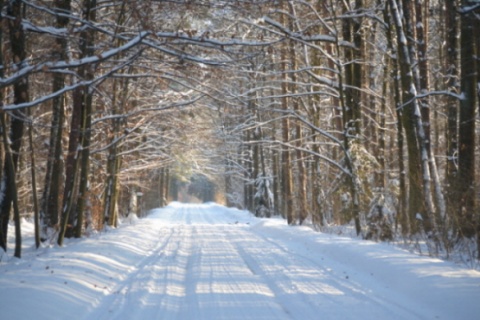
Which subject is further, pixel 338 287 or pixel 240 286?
pixel 240 286

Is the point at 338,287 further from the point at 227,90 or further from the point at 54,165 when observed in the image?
the point at 54,165

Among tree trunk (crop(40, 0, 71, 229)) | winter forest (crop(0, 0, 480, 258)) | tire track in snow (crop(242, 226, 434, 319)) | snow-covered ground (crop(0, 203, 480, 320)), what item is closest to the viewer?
snow-covered ground (crop(0, 203, 480, 320))

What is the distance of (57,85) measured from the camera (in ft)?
40.6

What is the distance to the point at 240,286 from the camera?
7.73 m

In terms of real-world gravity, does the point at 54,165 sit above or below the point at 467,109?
below

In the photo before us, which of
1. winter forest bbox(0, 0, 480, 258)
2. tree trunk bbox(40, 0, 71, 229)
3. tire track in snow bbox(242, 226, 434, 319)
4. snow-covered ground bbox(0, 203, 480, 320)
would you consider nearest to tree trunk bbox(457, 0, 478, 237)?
winter forest bbox(0, 0, 480, 258)

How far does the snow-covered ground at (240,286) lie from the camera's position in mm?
5996

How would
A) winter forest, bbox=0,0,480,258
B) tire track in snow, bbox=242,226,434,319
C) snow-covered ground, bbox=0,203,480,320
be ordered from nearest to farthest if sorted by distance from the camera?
snow-covered ground, bbox=0,203,480,320
tire track in snow, bbox=242,226,434,319
winter forest, bbox=0,0,480,258

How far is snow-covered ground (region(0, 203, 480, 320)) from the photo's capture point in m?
6.00

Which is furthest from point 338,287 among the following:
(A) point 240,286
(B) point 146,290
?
(B) point 146,290

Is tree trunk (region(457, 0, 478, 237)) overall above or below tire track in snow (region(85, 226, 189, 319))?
above

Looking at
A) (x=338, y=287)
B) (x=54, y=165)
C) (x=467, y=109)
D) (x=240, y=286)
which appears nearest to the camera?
(x=338, y=287)

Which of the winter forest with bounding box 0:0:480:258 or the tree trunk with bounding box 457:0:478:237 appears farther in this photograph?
the tree trunk with bounding box 457:0:478:237

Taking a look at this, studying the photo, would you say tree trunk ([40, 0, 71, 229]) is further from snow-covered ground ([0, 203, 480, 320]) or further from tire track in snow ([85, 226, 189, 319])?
tire track in snow ([85, 226, 189, 319])
